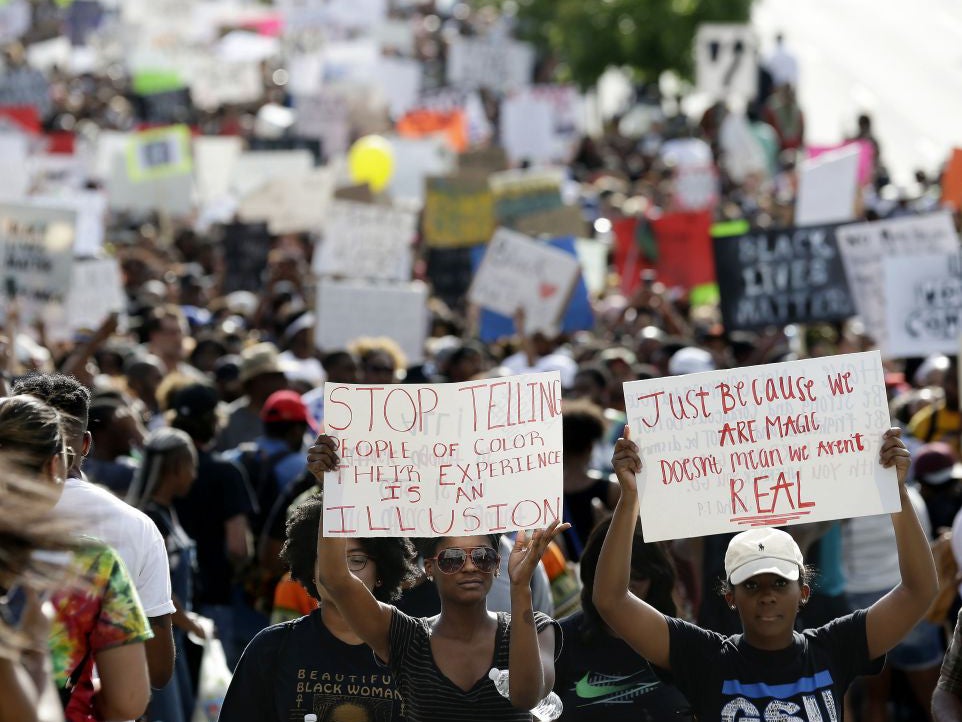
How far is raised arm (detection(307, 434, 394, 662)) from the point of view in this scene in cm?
417

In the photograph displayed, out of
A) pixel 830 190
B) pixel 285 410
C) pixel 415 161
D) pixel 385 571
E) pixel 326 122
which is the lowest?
pixel 385 571

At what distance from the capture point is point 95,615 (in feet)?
11.6

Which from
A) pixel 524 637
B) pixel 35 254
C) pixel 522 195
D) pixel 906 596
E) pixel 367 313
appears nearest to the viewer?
pixel 524 637

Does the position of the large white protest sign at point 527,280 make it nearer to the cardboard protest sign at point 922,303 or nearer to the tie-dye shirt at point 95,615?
the cardboard protest sign at point 922,303

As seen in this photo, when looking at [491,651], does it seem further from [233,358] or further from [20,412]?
[233,358]

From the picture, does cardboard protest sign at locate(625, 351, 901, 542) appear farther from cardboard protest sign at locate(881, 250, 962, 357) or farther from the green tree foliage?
the green tree foliage

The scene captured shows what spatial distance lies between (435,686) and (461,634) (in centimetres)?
13

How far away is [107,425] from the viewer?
6445mm

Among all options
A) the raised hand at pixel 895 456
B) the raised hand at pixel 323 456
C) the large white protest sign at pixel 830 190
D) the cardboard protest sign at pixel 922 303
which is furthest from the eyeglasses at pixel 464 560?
the large white protest sign at pixel 830 190

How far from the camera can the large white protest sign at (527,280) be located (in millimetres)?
11500

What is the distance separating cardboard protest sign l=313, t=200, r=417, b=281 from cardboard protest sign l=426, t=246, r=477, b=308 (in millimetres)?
716

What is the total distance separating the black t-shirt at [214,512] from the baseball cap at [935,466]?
8.39 feet

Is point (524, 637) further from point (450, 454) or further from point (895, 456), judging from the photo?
point (895, 456)

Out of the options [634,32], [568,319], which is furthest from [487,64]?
[568,319]
